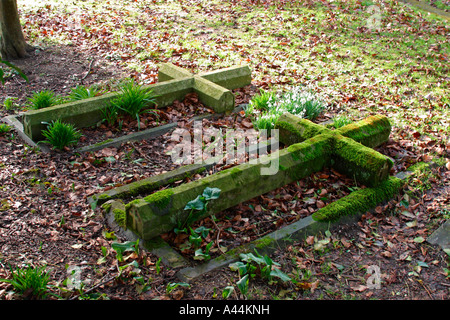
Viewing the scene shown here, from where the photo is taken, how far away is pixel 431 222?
14.2 feet

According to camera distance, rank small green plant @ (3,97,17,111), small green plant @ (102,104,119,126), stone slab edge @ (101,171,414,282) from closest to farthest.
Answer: stone slab edge @ (101,171,414,282)
small green plant @ (102,104,119,126)
small green plant @ (3,97,17,111)

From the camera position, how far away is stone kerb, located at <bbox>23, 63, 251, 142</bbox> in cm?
532

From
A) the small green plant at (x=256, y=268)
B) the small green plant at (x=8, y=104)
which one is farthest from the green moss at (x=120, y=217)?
the small green plant at (x=8, y=104)

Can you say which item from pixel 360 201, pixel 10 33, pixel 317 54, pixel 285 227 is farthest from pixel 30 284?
pixel 317 54

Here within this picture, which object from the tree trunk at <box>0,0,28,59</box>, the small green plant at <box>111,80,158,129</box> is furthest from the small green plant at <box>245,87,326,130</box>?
the tree trunk at <box>0,0,28,59</box>

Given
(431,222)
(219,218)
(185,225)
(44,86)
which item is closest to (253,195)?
(219,218)

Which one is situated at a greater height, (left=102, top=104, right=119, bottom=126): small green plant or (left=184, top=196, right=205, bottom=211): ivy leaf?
(left=184, top=196, right=205, bottom=211): ivy leaf

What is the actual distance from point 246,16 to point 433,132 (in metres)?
6.19

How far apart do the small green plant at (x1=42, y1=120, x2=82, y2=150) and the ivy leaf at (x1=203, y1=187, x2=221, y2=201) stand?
221 centimetres

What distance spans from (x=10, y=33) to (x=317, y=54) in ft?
18.7

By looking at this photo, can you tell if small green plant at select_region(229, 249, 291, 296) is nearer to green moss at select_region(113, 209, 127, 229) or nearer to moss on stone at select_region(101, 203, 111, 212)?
green moss at select_region(113, 209, 127, 229)

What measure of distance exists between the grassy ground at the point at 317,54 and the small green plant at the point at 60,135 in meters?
2.30

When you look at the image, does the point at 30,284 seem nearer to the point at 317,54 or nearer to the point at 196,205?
the point at 196,205

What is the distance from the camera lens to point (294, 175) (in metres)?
4.59
